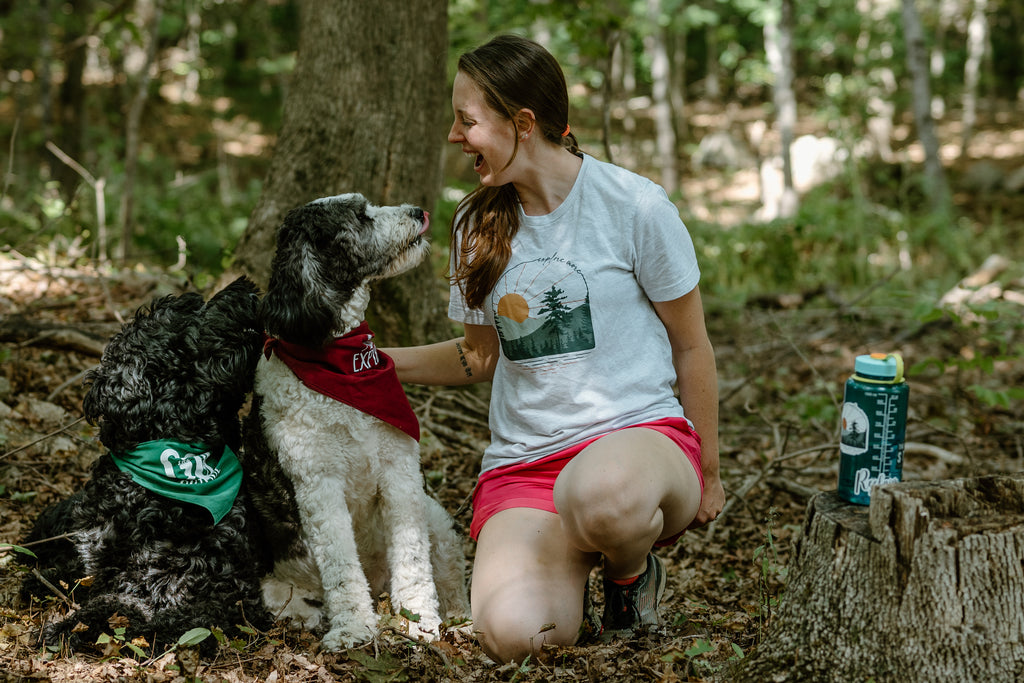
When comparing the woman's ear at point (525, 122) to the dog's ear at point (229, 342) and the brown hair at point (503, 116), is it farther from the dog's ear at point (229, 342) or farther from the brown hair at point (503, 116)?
the dog's ear at point (229, 342)

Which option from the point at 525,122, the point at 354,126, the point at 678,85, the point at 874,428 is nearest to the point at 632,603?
the point at 874,428

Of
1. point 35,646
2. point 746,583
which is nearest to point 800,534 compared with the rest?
point 746,583

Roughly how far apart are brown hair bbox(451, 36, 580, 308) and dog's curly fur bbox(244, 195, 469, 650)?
24cm

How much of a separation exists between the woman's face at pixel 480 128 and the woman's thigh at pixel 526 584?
1.39 meters

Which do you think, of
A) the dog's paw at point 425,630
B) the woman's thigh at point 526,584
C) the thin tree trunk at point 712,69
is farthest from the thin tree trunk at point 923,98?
the thin tree trunk at point 712,69

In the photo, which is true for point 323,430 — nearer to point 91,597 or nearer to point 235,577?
point 235,577

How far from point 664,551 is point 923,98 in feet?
46.7

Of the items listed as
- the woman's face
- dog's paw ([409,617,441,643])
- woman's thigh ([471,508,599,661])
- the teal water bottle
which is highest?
the woman's face

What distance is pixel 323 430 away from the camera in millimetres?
2990

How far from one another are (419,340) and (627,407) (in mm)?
1998

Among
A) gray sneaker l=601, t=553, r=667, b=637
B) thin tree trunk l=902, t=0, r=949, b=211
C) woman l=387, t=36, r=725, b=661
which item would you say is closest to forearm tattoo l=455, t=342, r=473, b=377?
woman l=387, t=36, r=725, b=661

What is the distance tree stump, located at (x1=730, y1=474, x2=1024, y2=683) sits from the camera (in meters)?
2.09

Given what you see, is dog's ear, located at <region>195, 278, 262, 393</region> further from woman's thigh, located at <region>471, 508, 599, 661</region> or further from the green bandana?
woman's thigh, located at <region>471, 508, 599, 661</region>

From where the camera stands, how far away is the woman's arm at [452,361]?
3494 mm
